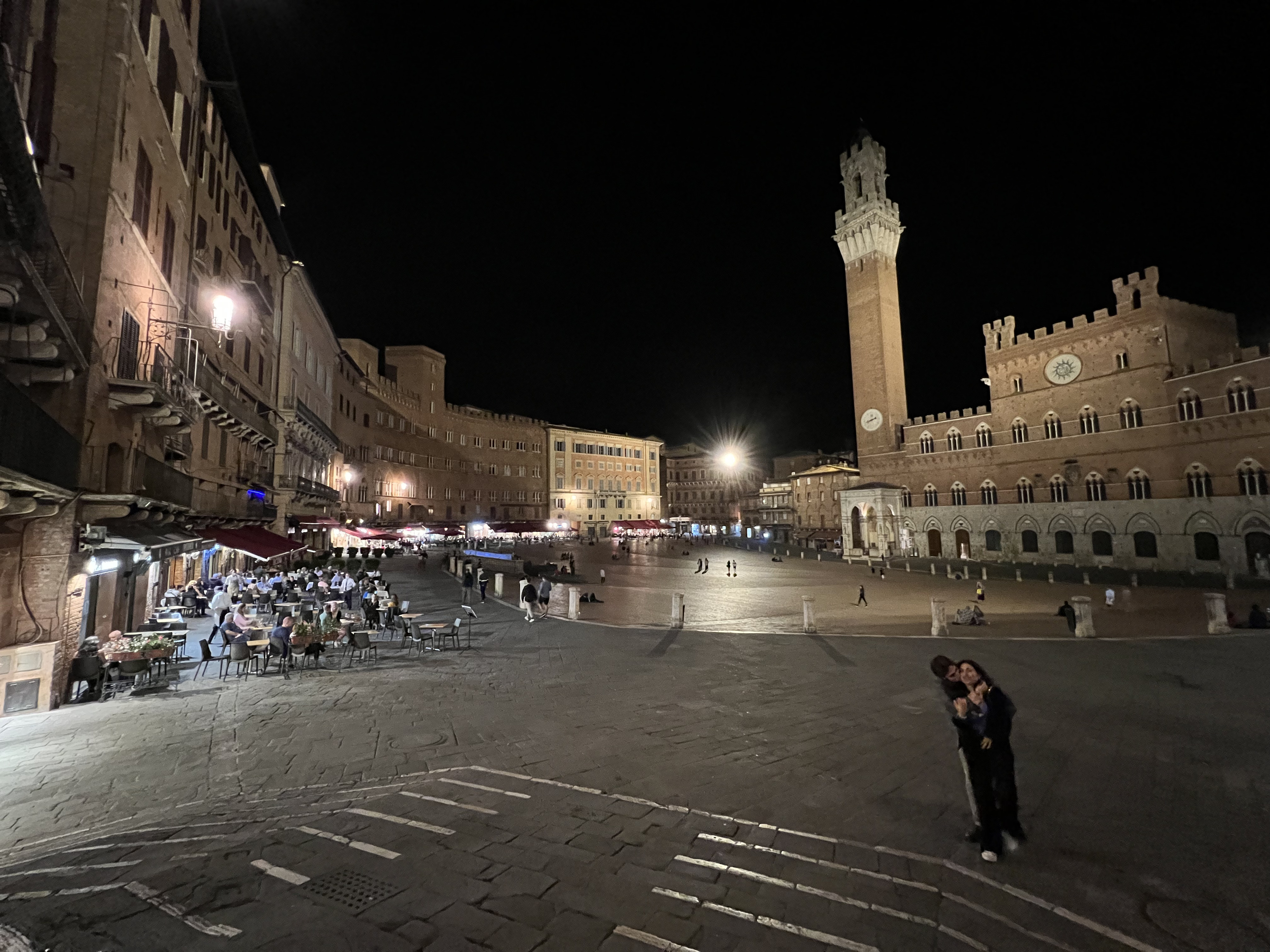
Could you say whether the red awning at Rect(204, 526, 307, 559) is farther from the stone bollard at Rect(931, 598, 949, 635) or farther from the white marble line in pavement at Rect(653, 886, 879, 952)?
the stone bollard at Rect(931, 598, 949, 635)

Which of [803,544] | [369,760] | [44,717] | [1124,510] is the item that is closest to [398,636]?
[44,717]

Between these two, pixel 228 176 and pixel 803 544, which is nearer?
pixel 228 176

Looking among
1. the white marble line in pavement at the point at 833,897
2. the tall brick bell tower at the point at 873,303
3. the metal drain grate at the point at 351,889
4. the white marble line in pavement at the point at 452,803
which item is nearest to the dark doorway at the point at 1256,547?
the tall brick bell tower at the point at 873,303

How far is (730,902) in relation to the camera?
356 centimetres

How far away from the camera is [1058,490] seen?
111ft

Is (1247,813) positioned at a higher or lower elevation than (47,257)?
lower

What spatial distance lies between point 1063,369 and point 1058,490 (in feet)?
23.9

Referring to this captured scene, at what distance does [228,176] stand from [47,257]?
15221 mm

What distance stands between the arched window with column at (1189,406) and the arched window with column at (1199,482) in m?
2.41

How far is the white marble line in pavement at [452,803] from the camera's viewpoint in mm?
4680

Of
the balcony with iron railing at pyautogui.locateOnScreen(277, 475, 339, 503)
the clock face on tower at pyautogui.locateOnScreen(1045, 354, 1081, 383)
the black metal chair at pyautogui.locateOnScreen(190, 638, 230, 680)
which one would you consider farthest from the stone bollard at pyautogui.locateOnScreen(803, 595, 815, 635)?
the clock face on tower at pyautogui.locateOnScreen(1045, 354, 1081, 383)

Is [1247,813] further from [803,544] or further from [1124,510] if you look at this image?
[803,544]

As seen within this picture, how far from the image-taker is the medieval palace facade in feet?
88.2

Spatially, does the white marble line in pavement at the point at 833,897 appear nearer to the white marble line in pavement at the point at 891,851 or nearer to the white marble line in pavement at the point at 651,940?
the white marble line in pavement at the point at 891,851
